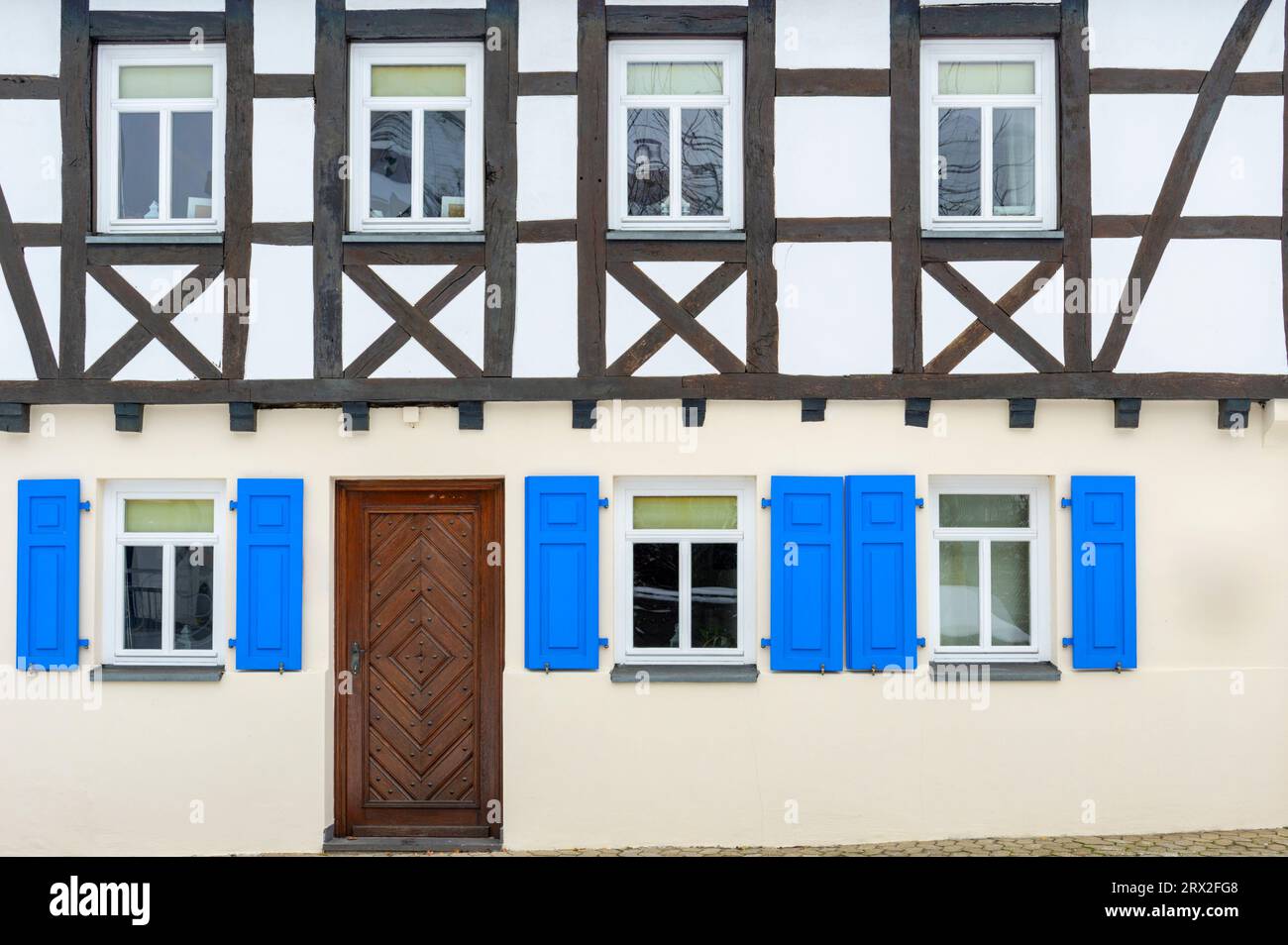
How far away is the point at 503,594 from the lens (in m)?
7.62

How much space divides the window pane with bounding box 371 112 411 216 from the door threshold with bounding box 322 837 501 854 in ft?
12.9

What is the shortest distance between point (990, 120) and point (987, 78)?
0.26 metres

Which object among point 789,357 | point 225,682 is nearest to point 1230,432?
point 789,357

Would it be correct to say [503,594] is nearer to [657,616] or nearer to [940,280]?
[657,616]

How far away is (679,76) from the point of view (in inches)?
302

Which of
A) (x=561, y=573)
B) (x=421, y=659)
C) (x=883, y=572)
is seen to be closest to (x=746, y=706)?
(x=883, y=572)

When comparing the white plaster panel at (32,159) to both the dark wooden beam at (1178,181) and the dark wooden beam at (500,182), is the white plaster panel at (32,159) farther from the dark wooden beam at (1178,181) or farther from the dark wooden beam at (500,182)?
the dark wooden beam at (1178,181)

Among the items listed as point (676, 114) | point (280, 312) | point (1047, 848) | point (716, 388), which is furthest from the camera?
point (676, 114)

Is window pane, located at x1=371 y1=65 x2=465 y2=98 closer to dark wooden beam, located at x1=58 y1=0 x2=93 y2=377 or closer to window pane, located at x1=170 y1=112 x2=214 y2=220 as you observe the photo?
window pane, located at x1=170 y1=112 x2=214 y2=220

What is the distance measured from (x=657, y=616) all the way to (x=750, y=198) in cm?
265

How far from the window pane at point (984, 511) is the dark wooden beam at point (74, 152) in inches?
216

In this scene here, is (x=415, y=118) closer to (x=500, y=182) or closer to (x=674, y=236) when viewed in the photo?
(x=500, y=182)

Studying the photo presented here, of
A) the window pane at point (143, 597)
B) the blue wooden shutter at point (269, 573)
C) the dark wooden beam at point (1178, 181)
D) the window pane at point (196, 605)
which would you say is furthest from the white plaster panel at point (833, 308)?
the window pane at point (143, 597)

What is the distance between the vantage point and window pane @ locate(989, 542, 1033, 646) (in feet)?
25.3
